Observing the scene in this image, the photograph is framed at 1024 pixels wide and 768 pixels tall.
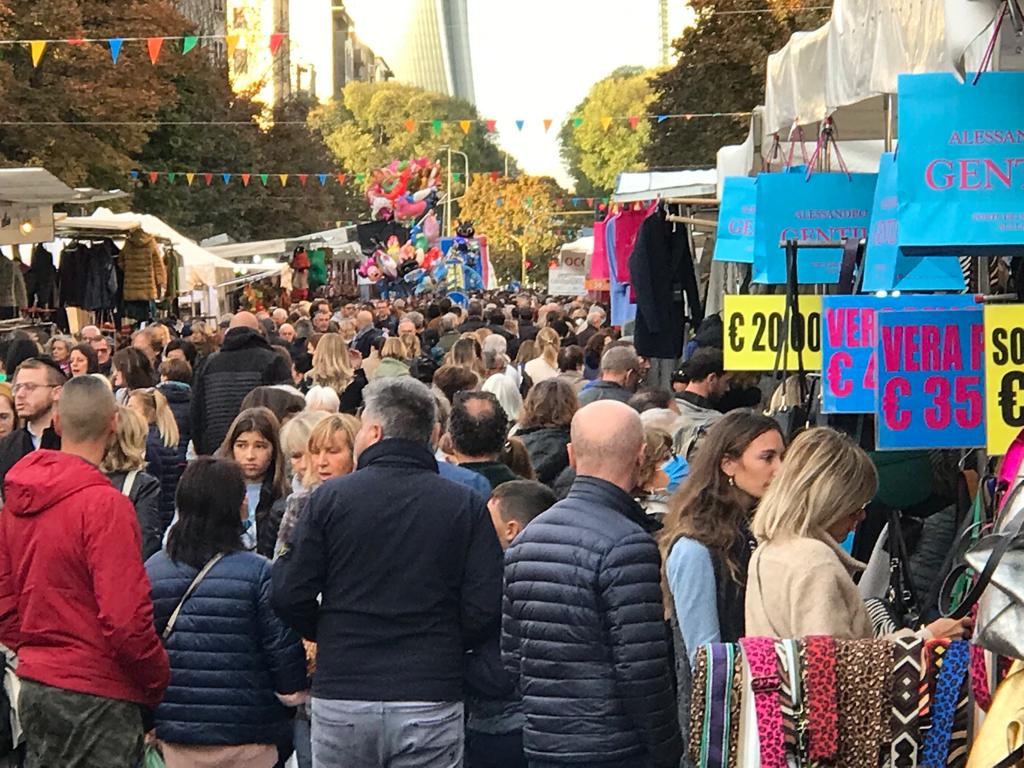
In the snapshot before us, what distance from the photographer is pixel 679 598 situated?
221 inches

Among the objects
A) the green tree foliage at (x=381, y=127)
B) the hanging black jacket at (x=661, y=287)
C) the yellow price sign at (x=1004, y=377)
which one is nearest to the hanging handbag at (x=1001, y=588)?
the yellow price sign at (x=1004, y=377)

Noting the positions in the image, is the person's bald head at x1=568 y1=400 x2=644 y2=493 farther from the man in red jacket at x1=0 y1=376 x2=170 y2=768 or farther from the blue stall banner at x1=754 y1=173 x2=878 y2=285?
the blue stall banner at x1=754 y1=173 x2=878 y2=285

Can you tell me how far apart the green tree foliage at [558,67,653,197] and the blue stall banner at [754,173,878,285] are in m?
93.2

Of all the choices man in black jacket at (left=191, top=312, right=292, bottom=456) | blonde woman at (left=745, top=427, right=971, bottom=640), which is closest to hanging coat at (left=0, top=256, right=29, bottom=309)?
man in black jacket at (left=191, top=312, right=292, bottom=456)

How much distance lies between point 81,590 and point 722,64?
3661 cm

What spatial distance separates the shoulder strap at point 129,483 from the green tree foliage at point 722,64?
2962 cm

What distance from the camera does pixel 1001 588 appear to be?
3500mm

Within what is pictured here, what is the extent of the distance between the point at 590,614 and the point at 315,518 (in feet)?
3.28

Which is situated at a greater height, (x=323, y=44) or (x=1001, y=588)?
(x=323, y=44)

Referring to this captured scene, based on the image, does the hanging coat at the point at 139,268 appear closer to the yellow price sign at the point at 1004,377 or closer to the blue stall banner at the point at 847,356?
the blue stall banner at the point at 847,356

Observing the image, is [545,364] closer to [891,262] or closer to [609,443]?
[891,262]

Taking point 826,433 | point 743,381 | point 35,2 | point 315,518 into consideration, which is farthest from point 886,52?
point 35,2

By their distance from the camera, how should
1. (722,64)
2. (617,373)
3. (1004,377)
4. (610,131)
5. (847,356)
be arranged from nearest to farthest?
(1004,377) < (847,356) < (617,373) < (722,64) < (610,131)

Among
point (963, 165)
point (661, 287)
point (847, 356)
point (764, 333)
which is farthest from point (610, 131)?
point (963, 165)
